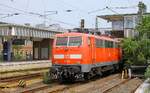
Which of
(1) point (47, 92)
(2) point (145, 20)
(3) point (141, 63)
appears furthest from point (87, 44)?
(2) point (145, 20)

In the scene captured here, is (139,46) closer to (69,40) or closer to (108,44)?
(108,44)

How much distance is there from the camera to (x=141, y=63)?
27.5 meters

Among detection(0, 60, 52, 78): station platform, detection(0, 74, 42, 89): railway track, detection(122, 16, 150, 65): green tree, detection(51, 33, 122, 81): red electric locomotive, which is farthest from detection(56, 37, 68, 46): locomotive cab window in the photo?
detection(0, 60, 52, 78): station platform

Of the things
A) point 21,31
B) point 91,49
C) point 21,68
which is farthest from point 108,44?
point 21,31

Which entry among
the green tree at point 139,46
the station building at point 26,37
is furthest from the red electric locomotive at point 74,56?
the station building at point 26,37

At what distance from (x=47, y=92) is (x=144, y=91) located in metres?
4.15

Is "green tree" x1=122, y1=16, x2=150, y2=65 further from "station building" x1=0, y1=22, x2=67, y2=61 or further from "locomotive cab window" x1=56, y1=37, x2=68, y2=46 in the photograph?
"station building" x1=0, y1=22, x2=67, y2=61

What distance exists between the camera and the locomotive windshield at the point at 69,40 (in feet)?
67.4

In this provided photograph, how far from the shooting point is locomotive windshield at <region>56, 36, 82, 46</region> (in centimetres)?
2053

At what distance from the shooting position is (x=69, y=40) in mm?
20781

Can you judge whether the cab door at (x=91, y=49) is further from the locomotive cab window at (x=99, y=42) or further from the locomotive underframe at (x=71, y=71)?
the locomotive cab window at (x=99, y=42)

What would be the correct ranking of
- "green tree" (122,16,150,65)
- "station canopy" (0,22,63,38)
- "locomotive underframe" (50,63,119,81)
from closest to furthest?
"locomotive underframe" (50,63,119,81)
"green tree" (122,16,150,65)
"station canopy" (0,22,63,38)

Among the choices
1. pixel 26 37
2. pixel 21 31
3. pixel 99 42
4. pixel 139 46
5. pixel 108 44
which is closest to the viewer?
pixel 99 42

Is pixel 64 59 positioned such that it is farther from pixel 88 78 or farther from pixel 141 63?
pixel 141 63
